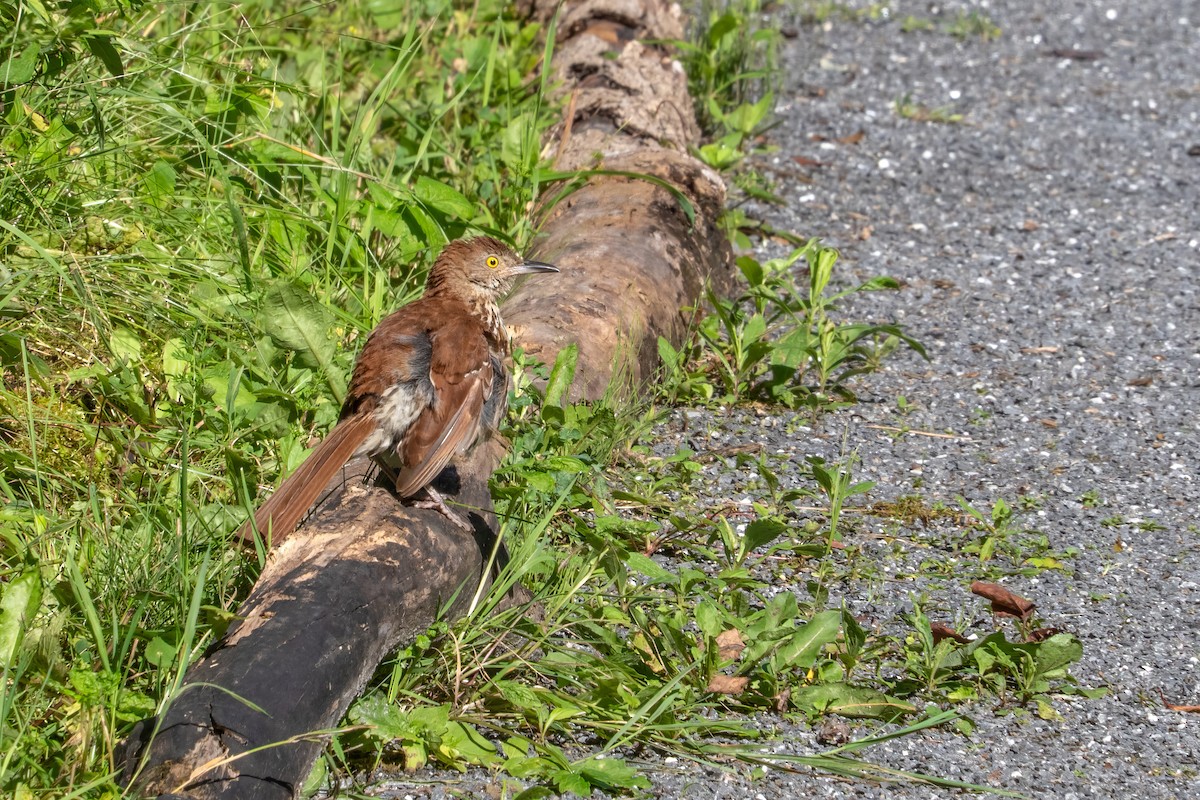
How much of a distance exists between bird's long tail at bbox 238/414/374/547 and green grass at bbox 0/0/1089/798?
0.08m

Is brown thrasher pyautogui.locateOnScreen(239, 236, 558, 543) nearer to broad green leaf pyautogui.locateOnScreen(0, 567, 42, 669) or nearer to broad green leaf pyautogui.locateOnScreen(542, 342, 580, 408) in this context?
broad green leaf pyautogui.locateOnScreen(542, 342, 580, 408)

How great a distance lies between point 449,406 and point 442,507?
379 millimetres

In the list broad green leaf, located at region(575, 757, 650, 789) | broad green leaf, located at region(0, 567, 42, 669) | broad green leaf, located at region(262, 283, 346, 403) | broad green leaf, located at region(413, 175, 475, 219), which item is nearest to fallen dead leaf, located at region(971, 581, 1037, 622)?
broad green leaf, located at region(575, 757, 650, 789)

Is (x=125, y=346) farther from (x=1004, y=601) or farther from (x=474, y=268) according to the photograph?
(x=1004, y=601)

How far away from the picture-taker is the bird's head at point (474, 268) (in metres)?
4.43

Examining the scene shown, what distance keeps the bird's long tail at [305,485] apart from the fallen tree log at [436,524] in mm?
59

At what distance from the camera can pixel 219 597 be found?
319 centimetres

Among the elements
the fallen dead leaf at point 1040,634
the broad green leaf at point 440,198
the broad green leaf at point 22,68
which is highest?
the broad green leaf at point 22,68

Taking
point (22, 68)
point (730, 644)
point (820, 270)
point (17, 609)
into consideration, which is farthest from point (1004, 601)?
point (22, 68)

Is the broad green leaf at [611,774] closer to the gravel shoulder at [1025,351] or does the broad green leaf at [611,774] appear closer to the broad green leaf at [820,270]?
Result: the gravel shoulder at [1025,351]

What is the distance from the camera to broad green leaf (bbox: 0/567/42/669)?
8.97 feet

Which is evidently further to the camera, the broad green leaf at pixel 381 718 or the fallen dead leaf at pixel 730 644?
the fallen dead leaf at pixel 730 644

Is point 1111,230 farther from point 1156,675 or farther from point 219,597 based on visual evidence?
point 219,597

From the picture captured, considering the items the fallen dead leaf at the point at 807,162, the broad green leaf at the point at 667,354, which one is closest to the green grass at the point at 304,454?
the broad green leaf at the point at 667,354
